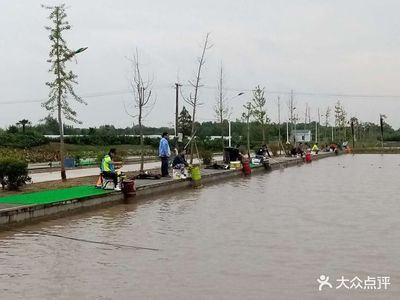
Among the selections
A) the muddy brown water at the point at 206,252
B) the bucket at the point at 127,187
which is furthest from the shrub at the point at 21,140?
the muddy brown water at the point at 206,252

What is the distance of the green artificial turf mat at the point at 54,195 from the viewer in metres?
13.9

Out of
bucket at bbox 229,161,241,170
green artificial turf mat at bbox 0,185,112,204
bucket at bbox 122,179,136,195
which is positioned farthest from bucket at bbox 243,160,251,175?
bucket at bbox 122,179,136,195

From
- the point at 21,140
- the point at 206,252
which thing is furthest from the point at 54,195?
the point at 21,140

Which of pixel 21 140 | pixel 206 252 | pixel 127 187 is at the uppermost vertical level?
pixel 21 140

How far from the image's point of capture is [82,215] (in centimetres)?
1412

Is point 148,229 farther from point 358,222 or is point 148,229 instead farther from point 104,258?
point 358,222

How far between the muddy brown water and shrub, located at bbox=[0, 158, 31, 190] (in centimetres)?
350

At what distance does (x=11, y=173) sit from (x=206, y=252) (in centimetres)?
917

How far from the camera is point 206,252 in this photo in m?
9.55

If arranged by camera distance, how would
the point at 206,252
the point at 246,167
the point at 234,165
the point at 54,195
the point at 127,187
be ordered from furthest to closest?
the point at 234,165 < the point at 246,167 < the point at 127,187 < the point at 54,195 < the point at 206,252

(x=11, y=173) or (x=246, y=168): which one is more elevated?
(x=11, y=173)

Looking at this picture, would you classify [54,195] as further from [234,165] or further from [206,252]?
[234,165]

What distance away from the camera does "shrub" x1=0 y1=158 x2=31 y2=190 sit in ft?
54.5

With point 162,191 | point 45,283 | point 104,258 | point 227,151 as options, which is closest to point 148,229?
point 104,258
